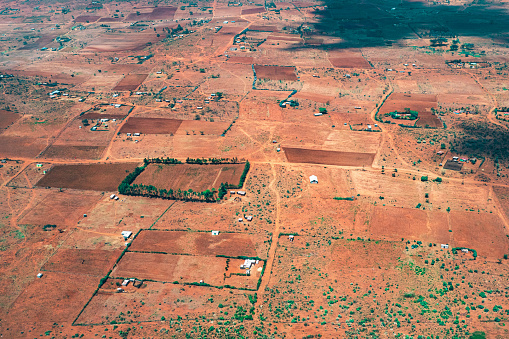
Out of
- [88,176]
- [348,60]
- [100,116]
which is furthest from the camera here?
[348,60]

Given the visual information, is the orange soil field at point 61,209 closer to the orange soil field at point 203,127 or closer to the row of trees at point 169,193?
the row of trees at point 169,193

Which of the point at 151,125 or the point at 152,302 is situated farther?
the point at 151,125

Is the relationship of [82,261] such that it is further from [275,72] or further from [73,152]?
[275,72]

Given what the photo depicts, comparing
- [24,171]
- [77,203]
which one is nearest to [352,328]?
[77,203]

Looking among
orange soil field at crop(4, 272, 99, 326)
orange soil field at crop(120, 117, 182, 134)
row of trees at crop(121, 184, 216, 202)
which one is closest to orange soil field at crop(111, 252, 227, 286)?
orange soil field at crop(4, 272, 99, 326)

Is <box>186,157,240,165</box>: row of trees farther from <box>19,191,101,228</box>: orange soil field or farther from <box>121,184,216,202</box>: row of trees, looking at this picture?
<box>19,191,101,228</box>: orange soil field

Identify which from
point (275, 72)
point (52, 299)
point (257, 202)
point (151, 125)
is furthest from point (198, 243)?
point (275, 72)

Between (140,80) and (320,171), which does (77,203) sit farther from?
(140,80)
